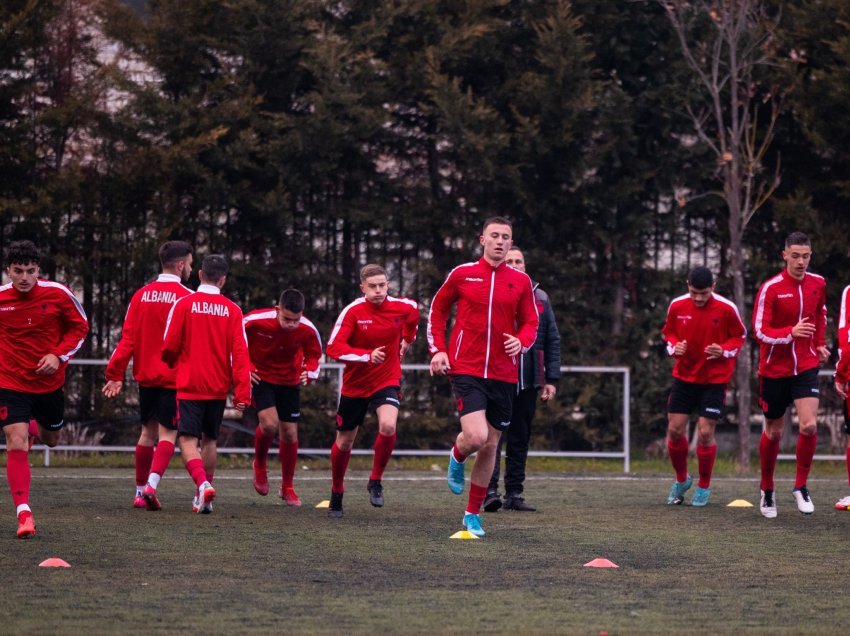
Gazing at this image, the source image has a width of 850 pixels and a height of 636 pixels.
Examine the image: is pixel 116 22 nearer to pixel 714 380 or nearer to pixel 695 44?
pixel 695 44

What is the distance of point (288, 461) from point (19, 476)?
3.21 metres

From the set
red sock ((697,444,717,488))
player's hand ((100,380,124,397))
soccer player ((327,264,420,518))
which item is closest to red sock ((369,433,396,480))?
soccer player ((327,264,420,518))

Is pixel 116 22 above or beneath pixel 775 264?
above

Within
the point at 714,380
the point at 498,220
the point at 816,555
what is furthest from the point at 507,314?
the point at 714,380

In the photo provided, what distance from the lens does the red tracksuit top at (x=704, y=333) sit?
1160cm

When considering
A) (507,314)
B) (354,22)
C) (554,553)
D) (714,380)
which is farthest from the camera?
(354,22)

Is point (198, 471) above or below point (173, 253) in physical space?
below

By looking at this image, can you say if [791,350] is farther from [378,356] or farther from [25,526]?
[25,526]

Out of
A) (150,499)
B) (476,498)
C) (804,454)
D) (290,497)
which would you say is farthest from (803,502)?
(150,499)

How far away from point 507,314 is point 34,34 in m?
11.7

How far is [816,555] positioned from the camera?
8.57m

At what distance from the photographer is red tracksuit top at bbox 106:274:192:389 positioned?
10.8 m

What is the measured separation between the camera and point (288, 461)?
11.8 metres

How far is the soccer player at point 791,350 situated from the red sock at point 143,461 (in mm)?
4941
